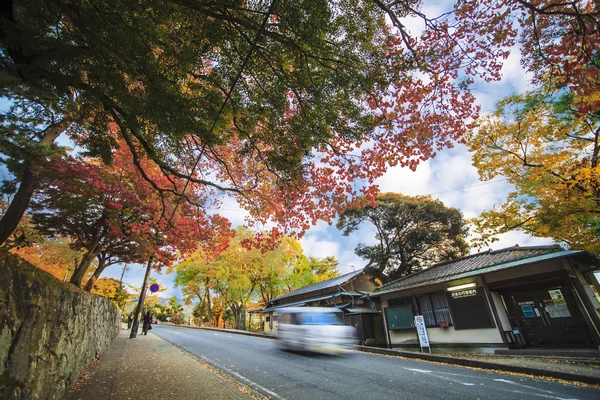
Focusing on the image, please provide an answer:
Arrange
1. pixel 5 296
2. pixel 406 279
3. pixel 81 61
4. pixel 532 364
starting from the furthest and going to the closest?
pixel 406 279
pixel 532 364
pixel 81 61
pixel 5 296

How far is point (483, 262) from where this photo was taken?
12.7 m

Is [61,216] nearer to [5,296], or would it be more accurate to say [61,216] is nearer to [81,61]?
[81,61]

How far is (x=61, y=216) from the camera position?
462 inches

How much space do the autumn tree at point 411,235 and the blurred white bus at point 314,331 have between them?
15152 mm

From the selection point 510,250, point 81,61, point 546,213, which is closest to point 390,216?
point 510,250

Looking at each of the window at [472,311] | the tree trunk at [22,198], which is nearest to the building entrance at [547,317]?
the window at [472,311]

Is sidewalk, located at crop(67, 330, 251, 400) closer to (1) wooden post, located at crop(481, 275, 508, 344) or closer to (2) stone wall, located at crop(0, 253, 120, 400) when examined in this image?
(2) stone wall, located at crop(0, 253, 120, 400)

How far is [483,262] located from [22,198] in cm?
1780

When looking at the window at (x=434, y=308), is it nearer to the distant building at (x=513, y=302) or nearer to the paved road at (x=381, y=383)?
the distant building at (x=513, y=302)

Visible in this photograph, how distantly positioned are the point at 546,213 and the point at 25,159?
1576 centimetres

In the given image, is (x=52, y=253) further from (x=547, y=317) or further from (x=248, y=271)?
(x=547, y=317)

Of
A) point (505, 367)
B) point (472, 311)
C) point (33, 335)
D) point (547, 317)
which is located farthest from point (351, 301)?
point (33, 335)

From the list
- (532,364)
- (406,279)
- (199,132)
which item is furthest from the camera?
(406,279)

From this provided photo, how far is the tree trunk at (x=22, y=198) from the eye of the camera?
6445mm
